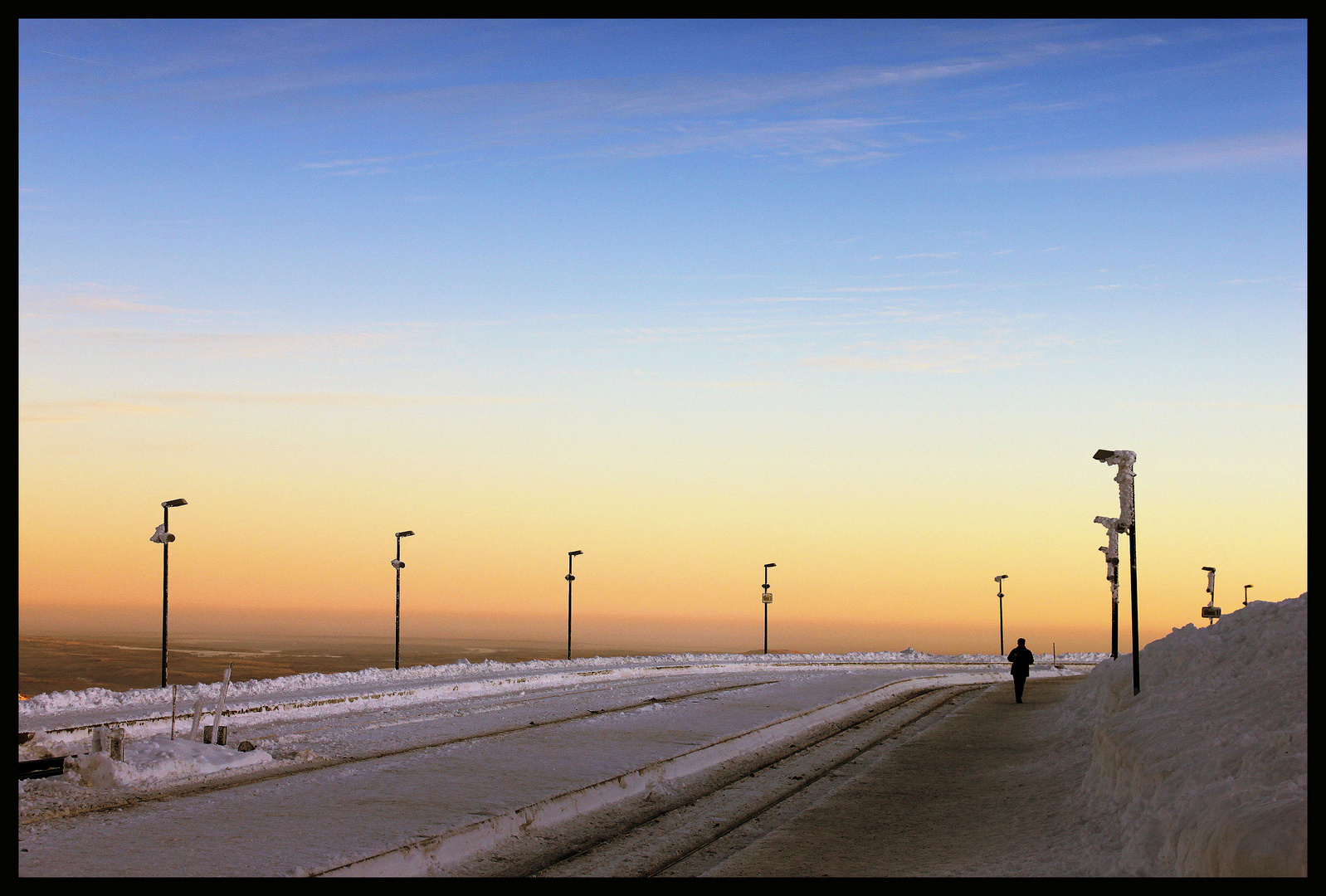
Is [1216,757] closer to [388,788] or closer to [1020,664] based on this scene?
[388,788]

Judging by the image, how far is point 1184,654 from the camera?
1877 cm

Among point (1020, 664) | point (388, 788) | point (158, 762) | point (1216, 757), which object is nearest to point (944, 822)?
point (1216, 757)

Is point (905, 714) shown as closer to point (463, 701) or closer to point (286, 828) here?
point (463, 701)

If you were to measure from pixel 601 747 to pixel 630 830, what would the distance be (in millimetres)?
6592

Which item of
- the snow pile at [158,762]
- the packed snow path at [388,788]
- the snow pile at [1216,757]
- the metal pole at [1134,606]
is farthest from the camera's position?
the metal pole at [1134,606]

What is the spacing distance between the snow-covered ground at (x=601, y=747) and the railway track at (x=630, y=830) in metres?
0.48

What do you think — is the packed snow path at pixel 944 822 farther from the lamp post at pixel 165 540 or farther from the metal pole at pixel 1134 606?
the lamp post at pixel 165 540

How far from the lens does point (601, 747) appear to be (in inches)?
776

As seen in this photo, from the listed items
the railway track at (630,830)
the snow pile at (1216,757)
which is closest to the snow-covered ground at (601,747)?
the snow pile at (1216,757)

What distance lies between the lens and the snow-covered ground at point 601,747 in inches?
401

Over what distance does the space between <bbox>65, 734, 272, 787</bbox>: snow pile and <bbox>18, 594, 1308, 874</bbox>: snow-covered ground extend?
0.11 ft

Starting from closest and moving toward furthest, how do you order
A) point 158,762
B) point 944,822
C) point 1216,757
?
point 1216,757 → point 944,822 → point 158,762

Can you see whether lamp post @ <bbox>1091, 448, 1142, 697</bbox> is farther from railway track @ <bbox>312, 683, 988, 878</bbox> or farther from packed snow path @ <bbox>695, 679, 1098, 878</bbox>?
railway track @ <bbox>312, 683, 988, 878</bbox>
